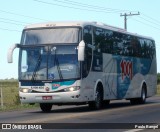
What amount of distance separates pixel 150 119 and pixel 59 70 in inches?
208

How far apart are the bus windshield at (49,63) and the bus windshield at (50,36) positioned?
0.89 feet

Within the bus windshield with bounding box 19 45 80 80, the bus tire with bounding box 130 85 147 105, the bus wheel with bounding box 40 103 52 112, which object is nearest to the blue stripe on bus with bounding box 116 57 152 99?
the bus tire with bounding box 130 85 147 105

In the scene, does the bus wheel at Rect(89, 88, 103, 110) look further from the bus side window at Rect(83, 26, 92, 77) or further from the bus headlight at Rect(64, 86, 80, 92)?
the bus headlight at Rect(64, 86, 80, 92)

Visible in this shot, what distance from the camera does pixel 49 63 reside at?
2264cm

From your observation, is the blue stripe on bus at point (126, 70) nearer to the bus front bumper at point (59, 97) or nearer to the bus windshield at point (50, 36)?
the bus windshield at point (50, 36)

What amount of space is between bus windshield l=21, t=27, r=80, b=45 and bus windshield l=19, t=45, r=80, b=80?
0.27 meters

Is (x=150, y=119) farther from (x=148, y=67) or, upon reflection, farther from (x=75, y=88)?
(x=148, y=67)

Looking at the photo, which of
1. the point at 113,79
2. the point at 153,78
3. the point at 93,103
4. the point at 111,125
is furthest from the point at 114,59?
the point at 111,125

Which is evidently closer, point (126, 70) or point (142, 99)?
point (126, 70)

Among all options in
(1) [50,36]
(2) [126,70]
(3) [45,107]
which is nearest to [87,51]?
(1) [50,36]

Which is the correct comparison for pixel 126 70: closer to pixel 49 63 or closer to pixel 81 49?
pixel 49 63

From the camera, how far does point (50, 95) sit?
73.9ft

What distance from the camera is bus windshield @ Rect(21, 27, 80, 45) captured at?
74.7 ft

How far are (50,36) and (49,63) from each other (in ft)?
3.91
